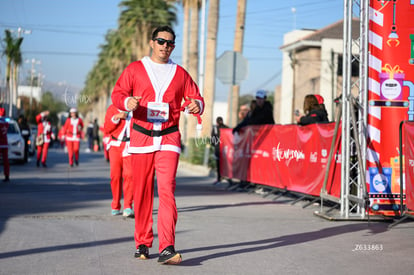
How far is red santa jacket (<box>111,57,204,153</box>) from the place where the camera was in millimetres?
7141

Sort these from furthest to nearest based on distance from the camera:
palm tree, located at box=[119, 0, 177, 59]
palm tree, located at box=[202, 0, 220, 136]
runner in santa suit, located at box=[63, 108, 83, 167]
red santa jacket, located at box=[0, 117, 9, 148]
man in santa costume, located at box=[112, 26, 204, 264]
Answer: palm tree, located at box=[119, 0, 177, 59] < palm tree, located at box=[202, 0, 220, 136] < runner in santa suit, located at box=[63, 108, 83, 167] < red santa jacket, located at box=[0, 117, 9, 148] < man in santa costume, located at box=[112, 26, 204, 264]

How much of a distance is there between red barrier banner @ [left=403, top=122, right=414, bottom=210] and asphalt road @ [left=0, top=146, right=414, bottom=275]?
0.45 m

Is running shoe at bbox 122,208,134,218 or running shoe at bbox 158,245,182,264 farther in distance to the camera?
running shoe at bbox 122,208,134,218

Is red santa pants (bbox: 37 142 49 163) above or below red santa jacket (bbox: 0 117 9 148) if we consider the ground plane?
below

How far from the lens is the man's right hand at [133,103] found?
6852mm

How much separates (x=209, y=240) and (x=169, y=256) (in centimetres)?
192

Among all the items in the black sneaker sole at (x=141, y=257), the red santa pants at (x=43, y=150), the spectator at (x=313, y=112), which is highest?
the spectator at (x=313, y=112)

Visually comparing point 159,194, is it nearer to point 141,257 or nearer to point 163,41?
point 141,257

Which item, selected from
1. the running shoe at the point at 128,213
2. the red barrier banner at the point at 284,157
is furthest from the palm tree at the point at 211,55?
the running shoe at the point at 128,213

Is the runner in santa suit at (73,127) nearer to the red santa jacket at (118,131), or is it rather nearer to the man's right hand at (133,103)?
the red santa jacket at (118,131)

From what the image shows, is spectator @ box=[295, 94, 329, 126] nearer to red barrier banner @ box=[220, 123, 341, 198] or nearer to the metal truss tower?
red barrier banner @ box=[220, 123, 341, 198]

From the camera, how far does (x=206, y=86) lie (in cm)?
3244

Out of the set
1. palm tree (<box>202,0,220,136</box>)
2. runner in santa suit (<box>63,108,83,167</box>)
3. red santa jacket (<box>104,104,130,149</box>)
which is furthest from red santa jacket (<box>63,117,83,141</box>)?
red santa jacket (<box>104,104,130,149</box>)

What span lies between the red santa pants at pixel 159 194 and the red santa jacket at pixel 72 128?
58.7 ft
